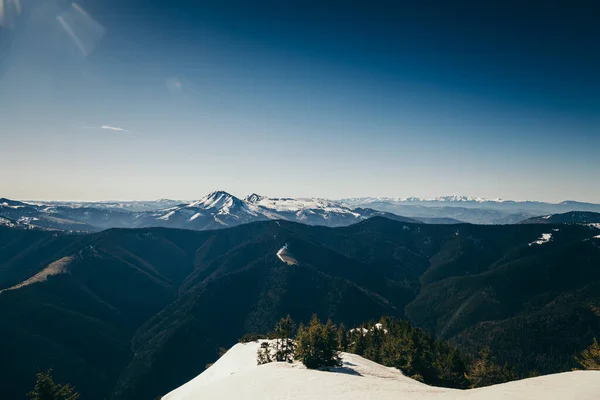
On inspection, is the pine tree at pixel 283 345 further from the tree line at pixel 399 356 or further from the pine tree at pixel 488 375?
the pine tree at pixel 488 375

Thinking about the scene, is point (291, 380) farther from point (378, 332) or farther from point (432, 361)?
point (378, 332)

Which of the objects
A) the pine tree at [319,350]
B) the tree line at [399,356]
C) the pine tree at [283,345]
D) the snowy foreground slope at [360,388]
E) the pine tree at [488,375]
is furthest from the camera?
the pine tree at [283,345]

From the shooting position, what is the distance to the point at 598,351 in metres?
64.2

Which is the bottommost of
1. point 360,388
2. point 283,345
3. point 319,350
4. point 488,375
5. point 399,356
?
point 399,356

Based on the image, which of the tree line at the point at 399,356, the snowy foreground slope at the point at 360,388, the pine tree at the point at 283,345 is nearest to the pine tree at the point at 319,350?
the tree line at the point at 399,356

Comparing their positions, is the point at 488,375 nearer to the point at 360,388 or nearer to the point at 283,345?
the point at 283,345

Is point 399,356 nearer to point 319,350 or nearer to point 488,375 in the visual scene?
point 488,375

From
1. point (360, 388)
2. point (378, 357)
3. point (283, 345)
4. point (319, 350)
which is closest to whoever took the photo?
point (360, 388)

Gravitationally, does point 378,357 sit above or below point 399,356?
below

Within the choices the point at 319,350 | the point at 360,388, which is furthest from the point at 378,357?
the point at 360,388

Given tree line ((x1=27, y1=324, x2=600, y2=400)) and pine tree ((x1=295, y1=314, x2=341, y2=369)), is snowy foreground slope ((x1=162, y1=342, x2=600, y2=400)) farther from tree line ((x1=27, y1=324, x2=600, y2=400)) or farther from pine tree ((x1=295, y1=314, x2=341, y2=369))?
tree line ((x1=27, y1=324, x2=600, y2=400))

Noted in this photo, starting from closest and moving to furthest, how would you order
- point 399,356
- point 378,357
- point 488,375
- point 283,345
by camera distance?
1. point 488,375
2. point 283,345
3. point 399,356
4. point 378,357

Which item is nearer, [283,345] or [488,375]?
[488,375]

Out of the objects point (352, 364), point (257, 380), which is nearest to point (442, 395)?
point (257, 380)
